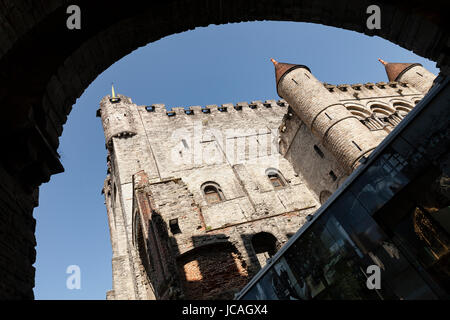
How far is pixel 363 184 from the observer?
5.97 m

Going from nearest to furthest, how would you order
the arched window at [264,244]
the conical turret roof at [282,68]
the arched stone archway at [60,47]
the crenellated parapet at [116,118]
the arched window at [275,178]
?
the arched stone archway at [60,47] < the arched window at [264,244] < the conical turret roof at [282,68] < the arched window at [275,178] < the crenellated parapet at [116,118]

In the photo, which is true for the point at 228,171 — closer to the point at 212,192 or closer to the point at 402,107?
the point at 212,192

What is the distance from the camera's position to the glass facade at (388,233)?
5.09 meters

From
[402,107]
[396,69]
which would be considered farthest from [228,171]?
[396,69]

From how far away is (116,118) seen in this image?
19062 mm

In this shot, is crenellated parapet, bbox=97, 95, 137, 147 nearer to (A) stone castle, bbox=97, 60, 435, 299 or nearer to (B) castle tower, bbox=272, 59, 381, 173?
(A) stone castle, bbox=97, 60, 435, 299

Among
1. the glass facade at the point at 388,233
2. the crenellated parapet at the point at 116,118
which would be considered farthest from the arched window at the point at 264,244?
the crenellated parapet at the point at 116,118

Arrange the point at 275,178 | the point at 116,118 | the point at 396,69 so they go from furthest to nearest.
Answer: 1. the point at 396,69
2. the point at 116,118
3. the point at 275,178

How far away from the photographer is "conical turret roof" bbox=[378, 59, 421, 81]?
68.4 feet

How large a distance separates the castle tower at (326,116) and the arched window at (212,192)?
5968 mm

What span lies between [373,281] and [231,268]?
21.2ft

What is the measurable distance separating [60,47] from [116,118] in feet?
52.4

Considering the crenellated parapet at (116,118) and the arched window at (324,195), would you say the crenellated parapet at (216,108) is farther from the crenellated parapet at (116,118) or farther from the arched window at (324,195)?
the arched window at (324,195)

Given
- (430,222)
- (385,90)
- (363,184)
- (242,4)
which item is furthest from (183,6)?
(385,90)
